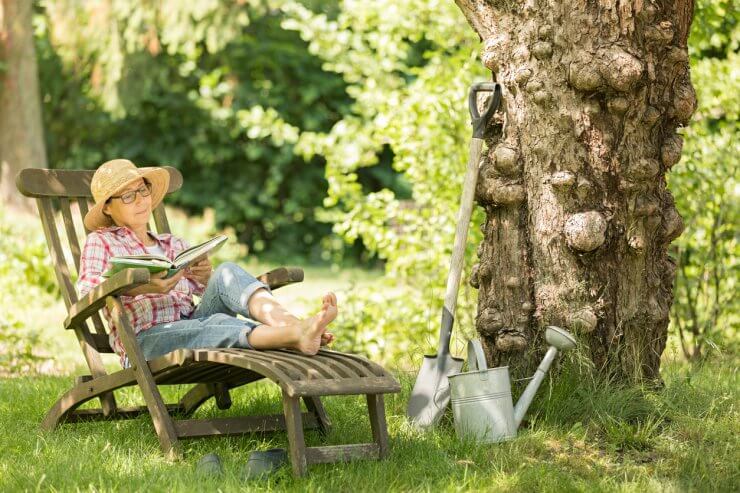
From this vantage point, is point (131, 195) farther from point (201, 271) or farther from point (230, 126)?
point (230, 126)

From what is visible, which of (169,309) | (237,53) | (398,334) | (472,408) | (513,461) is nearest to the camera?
(513,461)

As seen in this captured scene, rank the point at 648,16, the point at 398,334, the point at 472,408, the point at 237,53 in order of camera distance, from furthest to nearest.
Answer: the point at 237,53
the point at 398,334
the point at 648,16
the point at 472,408

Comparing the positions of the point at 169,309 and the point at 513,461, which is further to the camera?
the point at 169,309

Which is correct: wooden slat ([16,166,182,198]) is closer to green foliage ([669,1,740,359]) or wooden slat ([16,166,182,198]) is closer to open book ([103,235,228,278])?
open book ([103,235,228,278])

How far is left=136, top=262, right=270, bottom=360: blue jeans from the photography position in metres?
3.60

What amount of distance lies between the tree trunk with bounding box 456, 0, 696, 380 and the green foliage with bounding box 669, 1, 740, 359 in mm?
1826

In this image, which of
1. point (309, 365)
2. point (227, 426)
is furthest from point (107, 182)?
point (309, 365)

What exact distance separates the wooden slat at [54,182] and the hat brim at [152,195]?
0.06 m

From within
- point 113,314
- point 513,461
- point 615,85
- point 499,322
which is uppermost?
point 615,85

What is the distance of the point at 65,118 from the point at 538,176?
11.7 meters

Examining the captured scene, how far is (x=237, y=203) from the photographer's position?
14.4 m

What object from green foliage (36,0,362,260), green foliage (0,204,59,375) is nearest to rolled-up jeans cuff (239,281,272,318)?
green foliage (0,204,59,375)

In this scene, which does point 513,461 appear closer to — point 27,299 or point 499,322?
point 499,322

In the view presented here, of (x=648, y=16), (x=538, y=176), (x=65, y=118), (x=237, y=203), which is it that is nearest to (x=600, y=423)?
(x=538, y=176)
